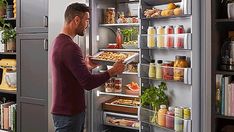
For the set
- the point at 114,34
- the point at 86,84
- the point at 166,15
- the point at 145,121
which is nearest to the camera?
the point at 86,84

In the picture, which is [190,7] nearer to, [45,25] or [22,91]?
[45,25]

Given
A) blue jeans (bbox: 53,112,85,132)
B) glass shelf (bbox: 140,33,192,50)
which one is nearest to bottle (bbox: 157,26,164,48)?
glass shelf (bbox: 140,33,192,50)

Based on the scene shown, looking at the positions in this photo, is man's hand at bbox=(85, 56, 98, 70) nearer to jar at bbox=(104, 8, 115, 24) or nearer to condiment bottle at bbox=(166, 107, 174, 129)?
jar at bbox=(104, 8, 115, 24)

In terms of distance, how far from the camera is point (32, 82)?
328 centimetres

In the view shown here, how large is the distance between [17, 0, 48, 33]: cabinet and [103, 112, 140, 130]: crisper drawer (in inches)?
42.2

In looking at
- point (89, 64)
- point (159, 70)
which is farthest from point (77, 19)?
point (159, 70)

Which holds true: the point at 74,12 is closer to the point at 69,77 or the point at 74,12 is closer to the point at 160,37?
the point at 69,77

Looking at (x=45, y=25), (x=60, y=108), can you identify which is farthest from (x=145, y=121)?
(x=45, y=25)

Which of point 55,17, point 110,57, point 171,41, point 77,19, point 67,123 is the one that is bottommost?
point 67,123

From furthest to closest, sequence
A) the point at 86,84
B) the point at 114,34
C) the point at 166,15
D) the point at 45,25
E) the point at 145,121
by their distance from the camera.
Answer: the point at 114,34, the point at 45,25, the point at 145,121, the point at 166,15, the point at 86,84

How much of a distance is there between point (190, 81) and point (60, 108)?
977 millimetres

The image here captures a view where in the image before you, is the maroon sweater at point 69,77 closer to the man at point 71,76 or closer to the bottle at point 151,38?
the man at point 71,76

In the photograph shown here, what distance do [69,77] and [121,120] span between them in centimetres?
98

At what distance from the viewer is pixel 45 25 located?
309 centimetres
